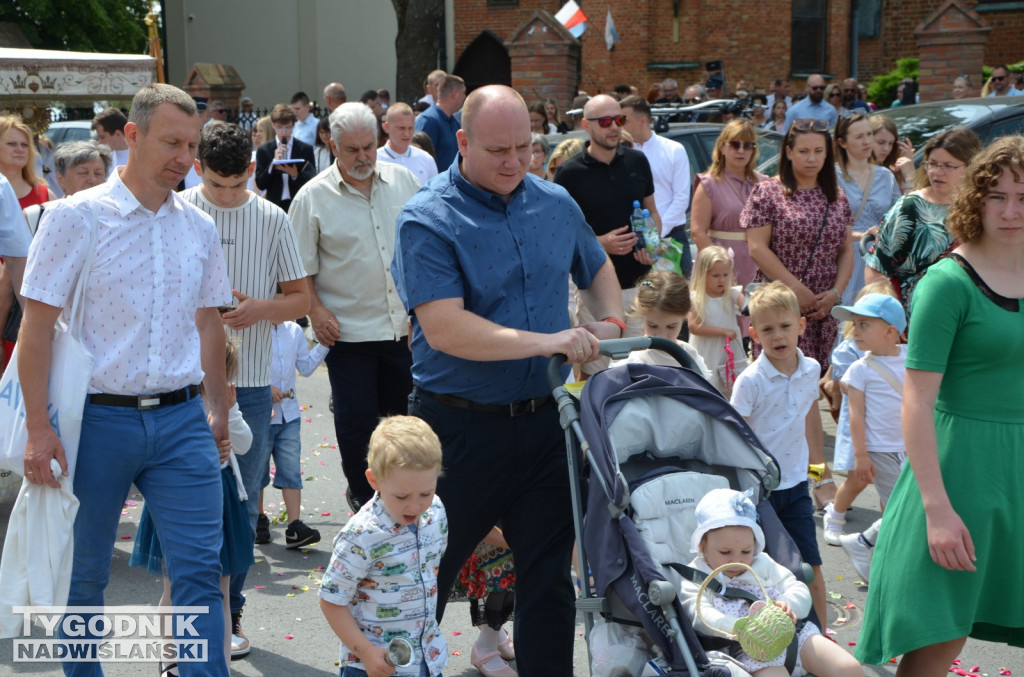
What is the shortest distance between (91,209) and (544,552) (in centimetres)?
201

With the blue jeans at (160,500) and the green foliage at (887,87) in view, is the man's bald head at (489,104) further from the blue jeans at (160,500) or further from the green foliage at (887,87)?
the green foliage at (887,87)

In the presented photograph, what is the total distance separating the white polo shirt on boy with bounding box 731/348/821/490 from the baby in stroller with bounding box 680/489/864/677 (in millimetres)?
1600

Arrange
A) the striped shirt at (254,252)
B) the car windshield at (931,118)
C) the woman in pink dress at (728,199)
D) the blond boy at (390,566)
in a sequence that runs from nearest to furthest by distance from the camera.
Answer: the blond boy at (390,566) < the striped shirt at (254,252) < the woman in pink dress at (728,199) < the car windshield at (931,118)

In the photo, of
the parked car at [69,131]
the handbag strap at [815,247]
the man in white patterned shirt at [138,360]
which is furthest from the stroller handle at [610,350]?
the parked car at [69,131]

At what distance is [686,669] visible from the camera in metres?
3.55

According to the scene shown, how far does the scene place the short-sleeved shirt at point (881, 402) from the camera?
5.91 m

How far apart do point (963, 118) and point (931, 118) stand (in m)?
0.42

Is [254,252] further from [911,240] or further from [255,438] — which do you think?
[911,240]

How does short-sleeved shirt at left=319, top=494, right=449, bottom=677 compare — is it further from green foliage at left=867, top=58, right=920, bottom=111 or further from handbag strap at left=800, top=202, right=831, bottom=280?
green foliage at left=867, top=58, right=920, bottom=111

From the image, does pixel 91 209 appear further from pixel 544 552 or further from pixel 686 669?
pixel 686 669

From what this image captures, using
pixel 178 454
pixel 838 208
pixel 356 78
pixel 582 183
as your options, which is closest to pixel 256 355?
pixel 178 454

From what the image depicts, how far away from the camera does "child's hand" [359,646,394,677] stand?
3658 mm

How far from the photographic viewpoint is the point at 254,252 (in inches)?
215

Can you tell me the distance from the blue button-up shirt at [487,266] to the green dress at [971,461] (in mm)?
1277
